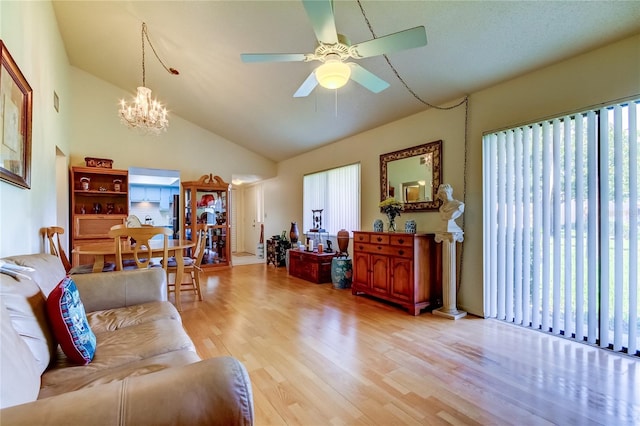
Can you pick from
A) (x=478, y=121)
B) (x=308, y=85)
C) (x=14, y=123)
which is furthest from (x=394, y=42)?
(x=14, y=123)

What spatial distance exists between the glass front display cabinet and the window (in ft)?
5.72

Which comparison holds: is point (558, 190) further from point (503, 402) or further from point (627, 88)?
point (503, 402)

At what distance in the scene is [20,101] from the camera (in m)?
2.26

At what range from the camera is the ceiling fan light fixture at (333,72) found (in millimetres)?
2074

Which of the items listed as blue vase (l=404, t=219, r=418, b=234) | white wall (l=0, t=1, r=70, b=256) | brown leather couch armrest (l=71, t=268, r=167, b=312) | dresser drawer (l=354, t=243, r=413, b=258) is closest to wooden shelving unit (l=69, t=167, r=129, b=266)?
white wall (l=0, t=1, r=70, b=256)

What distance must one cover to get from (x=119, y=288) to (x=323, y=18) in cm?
229

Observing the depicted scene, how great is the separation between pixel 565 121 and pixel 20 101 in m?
4.46

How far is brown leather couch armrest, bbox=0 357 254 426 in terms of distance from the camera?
2.24 ft

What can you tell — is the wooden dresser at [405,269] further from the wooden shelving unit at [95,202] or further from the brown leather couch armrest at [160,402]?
the wooden shelving unit at [95,202]

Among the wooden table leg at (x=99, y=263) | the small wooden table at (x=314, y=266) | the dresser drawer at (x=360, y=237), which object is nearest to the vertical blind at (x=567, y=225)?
the dresser drawer at (x=360, y=237)

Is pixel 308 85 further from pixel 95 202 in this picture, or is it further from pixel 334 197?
pixel 95 202

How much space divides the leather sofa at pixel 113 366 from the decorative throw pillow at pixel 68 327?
5cm

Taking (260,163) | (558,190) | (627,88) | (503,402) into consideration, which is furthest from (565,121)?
(260,163)

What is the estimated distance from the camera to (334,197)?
536 centimetres
